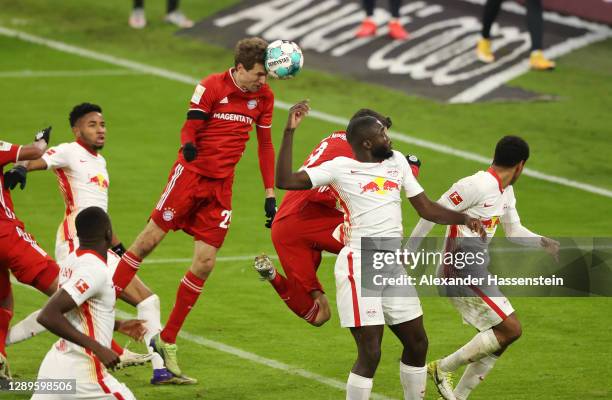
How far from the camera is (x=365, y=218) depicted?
10.1 metres

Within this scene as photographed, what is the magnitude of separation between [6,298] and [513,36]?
14.8 metres

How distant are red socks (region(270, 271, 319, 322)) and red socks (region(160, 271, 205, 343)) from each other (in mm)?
651

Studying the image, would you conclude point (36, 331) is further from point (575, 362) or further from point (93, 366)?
point (575, 362)

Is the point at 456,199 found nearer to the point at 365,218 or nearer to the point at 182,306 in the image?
the point at 365,218

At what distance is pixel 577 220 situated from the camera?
17609 millimetres

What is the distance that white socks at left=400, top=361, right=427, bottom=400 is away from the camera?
10383mm

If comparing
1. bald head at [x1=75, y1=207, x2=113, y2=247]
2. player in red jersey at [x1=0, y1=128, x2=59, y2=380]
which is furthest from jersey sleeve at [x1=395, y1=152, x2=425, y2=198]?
player in red jersey at [x1=0, y1=128, x2=59, y2=380]

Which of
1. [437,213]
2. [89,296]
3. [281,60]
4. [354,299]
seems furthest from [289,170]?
[281,60]

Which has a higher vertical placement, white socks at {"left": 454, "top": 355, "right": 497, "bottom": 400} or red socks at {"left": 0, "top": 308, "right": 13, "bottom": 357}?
red socks at {"left": 0, "top": 308, "right": 13, "bottom": 357}

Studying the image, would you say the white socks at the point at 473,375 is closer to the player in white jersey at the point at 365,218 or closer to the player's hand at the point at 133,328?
the player in white jersey at the point at 365,218

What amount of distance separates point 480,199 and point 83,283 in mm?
3391

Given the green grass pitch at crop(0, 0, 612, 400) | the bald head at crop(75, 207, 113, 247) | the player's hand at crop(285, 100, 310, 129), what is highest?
the player's hand at crop(285, 100, 310, 129)

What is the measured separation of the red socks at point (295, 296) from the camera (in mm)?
11922

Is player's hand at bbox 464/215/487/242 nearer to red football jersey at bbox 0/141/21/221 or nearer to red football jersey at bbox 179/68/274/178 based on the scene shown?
red football jersey at bbox 179/68/274/178
